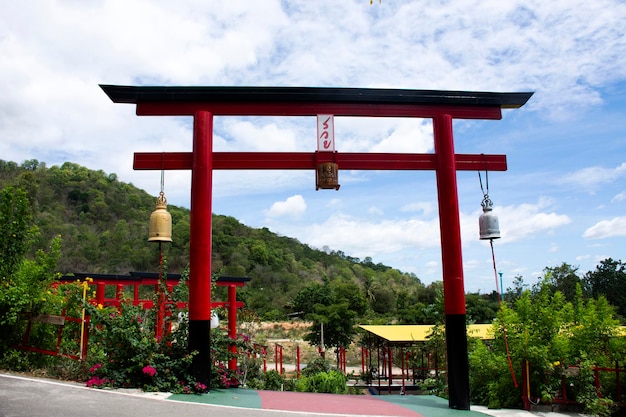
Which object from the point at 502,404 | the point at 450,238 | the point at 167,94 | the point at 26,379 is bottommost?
the point at 502,404

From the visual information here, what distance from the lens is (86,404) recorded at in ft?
21.1

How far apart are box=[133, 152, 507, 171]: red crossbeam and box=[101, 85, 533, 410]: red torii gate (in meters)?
0.02

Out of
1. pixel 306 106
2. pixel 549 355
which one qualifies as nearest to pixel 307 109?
pixel 306 106

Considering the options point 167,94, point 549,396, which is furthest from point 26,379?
point 549,396

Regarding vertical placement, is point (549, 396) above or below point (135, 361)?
below

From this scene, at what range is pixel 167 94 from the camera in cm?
861

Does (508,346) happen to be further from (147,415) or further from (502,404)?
(147,415)

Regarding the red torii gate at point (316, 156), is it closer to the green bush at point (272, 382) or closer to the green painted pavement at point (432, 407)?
the green painted pavement at point (432, 407)

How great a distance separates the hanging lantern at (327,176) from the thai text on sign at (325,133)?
1.16ft

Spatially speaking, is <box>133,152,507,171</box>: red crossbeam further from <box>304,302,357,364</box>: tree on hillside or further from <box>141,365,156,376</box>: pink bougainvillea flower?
<box>304,302,357,364</box>: tree on hillside

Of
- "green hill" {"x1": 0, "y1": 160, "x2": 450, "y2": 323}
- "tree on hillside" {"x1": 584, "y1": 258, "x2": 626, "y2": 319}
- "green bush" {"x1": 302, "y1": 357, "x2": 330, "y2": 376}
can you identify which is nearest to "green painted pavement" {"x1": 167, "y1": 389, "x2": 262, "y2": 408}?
"green bush" {"x1": 302, "y1": 357, "x2": 330, "y2": 376}

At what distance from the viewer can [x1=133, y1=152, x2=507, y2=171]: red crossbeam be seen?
857 centimetres

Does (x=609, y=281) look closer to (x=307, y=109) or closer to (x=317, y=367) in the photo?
(x=317, y=367)

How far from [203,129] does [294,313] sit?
4379 cm
